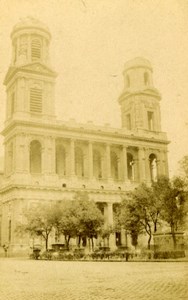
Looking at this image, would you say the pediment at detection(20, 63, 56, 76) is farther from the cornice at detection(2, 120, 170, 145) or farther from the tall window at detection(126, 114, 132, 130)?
the tall window at detection(126, 114, 132, 130)

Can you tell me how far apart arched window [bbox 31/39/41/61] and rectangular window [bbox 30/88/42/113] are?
4.29 m

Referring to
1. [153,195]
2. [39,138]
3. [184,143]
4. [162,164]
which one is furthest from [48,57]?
[184,143]

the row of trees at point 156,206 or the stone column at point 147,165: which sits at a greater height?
the stone column at point 147,165

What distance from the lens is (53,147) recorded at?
185ft

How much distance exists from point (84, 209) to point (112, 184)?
17709 mm

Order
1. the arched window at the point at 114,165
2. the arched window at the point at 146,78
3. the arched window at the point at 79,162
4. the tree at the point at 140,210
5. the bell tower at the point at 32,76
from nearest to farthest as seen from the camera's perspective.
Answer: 1. the tree at the point at 140,210
2. the bell tower at the point at 32,76
3. the arched window at the point at 79,162
4. the arched window at the point at 114,165
5. the arched window at the point at 146,78

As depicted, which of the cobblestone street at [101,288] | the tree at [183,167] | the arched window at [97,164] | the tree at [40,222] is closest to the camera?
the cobblestone street at [101,288]

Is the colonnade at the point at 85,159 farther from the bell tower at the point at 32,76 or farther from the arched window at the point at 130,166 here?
the bell tower at the point at 32,76

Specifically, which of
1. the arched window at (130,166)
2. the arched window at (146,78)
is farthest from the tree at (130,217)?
the arched window at (146,78)

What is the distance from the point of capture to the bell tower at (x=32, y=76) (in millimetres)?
56375

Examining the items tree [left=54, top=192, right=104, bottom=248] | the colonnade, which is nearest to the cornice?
the colonnade

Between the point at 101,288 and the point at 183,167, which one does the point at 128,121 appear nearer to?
→ the point at 183,167

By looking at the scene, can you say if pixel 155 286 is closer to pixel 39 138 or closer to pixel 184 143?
pixel 184 143

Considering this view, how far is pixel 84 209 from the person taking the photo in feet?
138
